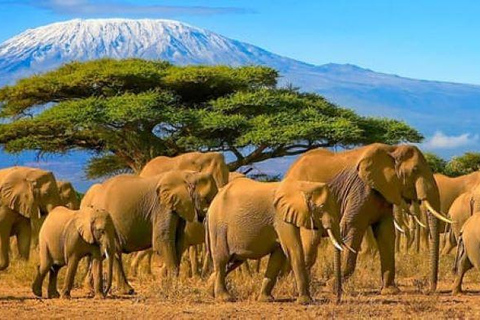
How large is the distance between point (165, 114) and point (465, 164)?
1434cm

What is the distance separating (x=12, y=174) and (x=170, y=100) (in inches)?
742

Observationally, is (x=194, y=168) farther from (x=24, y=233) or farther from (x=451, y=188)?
(x=451, y=188)

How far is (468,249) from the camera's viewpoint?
602 inches

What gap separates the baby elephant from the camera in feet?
48.3

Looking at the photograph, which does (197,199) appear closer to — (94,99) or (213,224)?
(213,224)

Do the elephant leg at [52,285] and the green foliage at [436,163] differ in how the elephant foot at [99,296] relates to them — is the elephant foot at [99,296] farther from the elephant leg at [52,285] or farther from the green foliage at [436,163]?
the green foliage at [436,163]

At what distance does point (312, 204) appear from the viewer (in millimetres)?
13422

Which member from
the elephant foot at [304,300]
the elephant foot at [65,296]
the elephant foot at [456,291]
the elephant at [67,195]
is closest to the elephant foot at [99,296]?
the elephant foot at [65,296]

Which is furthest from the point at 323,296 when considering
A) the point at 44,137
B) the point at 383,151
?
the point at 44,137

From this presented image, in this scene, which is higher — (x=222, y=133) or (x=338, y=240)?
(x=338, y=240)

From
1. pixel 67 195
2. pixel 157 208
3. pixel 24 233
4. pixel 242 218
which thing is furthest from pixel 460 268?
pixel 67 195

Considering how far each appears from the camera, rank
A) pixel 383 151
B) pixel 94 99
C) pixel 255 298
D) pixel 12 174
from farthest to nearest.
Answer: pixel 94 99
pixel 12 174
pixel 383 151
pixel 255 298

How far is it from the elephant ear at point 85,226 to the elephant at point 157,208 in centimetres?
97

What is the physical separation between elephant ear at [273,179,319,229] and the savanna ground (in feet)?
3.05
